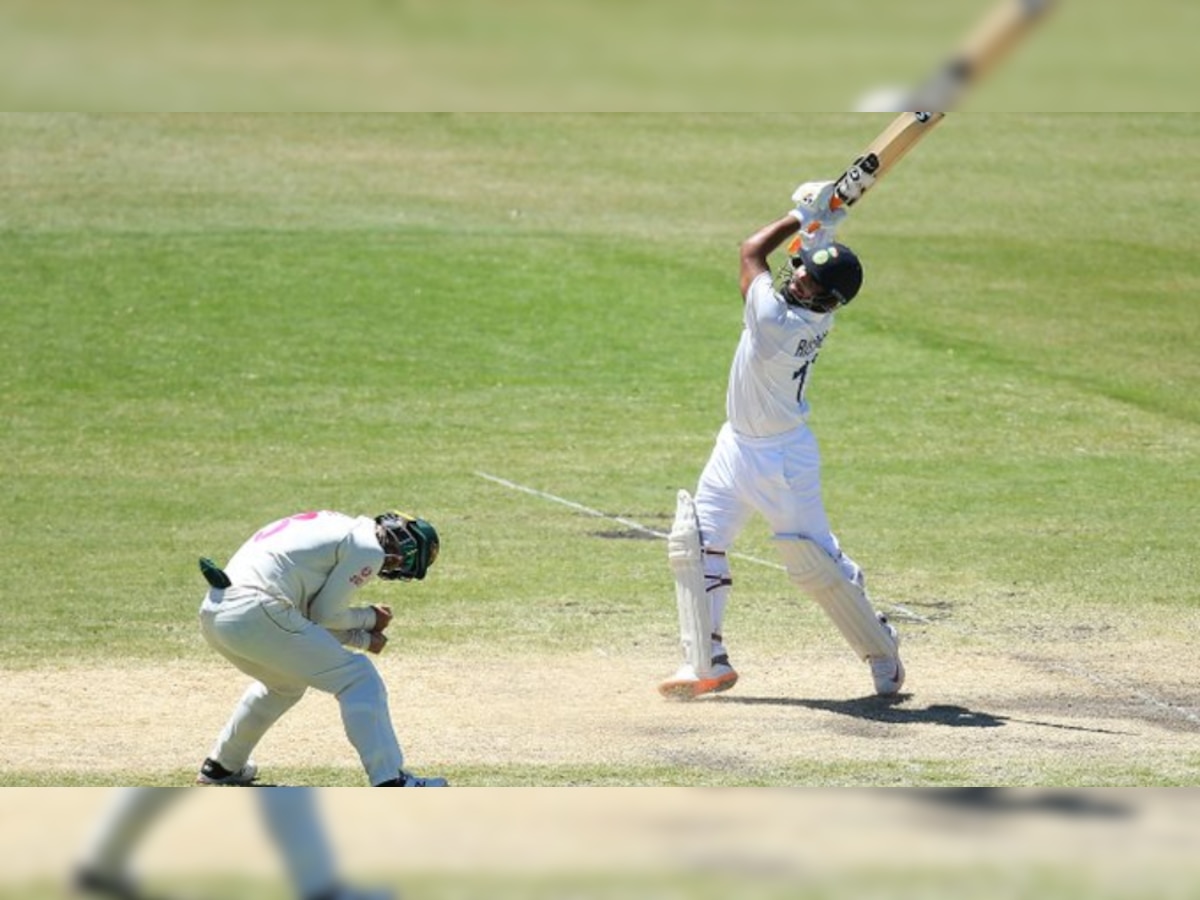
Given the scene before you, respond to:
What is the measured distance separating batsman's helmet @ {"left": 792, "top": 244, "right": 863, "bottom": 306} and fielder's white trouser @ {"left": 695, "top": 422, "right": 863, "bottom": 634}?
788mm

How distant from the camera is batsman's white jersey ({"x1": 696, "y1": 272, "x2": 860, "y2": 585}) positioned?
10.3 meters

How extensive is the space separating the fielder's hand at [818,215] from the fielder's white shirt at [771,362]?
0.97 feet

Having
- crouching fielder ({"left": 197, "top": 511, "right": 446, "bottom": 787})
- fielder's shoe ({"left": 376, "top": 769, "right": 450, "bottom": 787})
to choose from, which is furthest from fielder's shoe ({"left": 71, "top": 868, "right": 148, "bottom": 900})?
crouching fielder ({"left": 197, "top": 511, "right": 446, "bottom": 787})

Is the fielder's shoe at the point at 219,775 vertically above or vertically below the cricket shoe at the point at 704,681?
below

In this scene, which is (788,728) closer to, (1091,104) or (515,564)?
(515,564)

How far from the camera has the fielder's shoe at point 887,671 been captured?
10633 mm

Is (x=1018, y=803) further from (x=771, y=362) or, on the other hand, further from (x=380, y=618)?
(x=771, y=362)

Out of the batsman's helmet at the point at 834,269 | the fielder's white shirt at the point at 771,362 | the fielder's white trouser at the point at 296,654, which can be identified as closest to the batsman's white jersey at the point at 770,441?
the fielder's white shirt at the point at 771,362

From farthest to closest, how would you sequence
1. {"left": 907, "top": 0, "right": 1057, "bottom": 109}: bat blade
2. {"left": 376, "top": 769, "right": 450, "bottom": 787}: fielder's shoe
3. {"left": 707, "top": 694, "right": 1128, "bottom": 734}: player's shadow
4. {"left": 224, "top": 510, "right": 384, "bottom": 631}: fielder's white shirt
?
{"left": 707, "top": 694, "right": 1128, "bottom": 734}: player's shadow < {"left": 224, "top": 510, "right": 384, "bottom": 631}: fielder's white shirt < {"left": 376, "top": 769, "right": 450, "bottom": 787}: fielder's shoe < {"left": 907, "top": 0, "right": 1057, "bottom": 109}: bat blade

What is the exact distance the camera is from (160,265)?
2238 cm

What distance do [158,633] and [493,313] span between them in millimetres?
9301

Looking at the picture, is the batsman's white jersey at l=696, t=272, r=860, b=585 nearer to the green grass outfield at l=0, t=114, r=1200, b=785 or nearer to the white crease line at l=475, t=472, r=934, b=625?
the green grass outfield at l=0, t=114, r=1200, b=785

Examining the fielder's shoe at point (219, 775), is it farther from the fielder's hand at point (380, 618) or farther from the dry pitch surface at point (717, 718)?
the fielder's hand at point (380, 618)

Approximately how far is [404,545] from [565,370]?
11.0 meters
